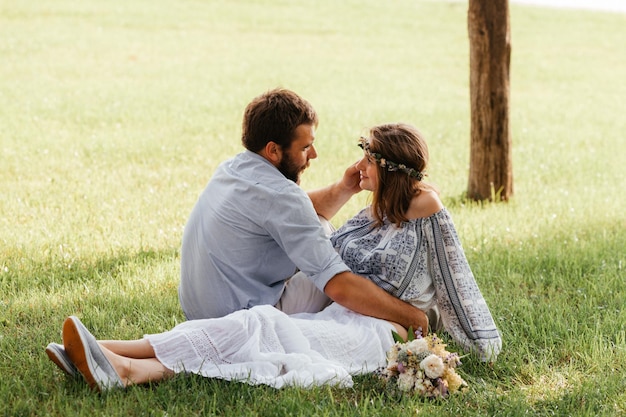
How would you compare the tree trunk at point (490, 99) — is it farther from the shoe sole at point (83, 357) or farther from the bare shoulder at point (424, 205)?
the shoe sole at point (83, 357)

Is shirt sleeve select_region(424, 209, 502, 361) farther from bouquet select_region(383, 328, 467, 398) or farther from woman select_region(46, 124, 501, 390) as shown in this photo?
bouquet select_region(383, 328, 467, 398)

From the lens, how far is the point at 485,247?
22.8ft

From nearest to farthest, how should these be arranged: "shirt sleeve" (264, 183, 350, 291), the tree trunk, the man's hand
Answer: "shirt sleeve" (264, 183, 350, 291)
the man's hand
the tree trunk

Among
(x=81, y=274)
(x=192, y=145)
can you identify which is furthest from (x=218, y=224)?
(x=192, y=145)

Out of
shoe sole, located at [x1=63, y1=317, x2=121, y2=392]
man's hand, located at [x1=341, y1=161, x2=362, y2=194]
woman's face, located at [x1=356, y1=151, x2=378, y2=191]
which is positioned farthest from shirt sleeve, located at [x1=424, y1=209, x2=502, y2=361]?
shoe sole, located at [x1=63, y1=317, x2=121, y2=392]

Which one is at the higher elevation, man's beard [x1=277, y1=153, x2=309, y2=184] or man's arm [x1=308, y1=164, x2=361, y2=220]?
man's beard [x1=277, y1=153, x2=309, y2=184]

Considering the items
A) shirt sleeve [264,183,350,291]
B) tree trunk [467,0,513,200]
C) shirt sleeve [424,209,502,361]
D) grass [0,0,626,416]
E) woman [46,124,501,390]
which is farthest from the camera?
tree trunk [467,0,513,200]

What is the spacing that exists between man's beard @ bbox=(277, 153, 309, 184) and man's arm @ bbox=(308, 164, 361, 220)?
56 centimetres

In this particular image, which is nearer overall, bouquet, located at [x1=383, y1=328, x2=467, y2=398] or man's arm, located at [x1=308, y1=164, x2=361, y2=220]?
bouquet, located at [x1=383, y1=328, x2=467, y2=398]

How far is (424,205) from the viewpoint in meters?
4.70

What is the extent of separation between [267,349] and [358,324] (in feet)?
1.78

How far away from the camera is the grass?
4.32 meters

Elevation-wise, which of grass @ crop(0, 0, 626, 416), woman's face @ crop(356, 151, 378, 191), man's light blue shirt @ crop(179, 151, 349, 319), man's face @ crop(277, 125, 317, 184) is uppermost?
man's face @ crop(277, 125, 317, 184)

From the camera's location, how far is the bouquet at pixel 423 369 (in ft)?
13.3
